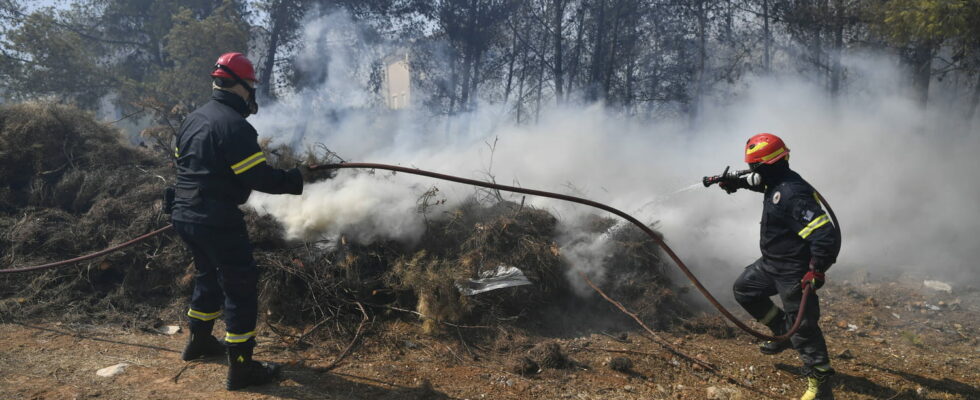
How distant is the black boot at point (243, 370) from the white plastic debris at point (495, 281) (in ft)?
5.74

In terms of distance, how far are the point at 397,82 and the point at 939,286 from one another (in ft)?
42.1

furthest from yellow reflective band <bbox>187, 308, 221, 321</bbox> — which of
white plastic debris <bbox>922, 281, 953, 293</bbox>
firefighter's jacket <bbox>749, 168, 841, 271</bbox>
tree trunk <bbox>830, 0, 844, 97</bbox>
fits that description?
tree trunk <bbox>830, 0, 844, 97</bbox>

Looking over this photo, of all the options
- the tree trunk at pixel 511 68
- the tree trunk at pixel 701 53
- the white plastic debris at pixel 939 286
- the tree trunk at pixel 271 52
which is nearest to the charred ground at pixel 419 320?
the white plastic debris at pixel 939 286

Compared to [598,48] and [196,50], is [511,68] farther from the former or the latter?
[196,50]

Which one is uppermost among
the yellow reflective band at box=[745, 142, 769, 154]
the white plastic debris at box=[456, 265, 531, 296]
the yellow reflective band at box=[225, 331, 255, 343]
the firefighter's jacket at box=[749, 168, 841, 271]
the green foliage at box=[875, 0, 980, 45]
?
the green foliage at box=[875, 0, 980, 45]

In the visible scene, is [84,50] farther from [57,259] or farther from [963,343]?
[963,343]

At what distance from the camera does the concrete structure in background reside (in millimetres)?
14656

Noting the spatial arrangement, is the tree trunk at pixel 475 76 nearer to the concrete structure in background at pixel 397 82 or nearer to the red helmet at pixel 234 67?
the concrete structure in background at pixel 397 82

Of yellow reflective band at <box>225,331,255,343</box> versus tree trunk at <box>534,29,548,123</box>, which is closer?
yellow reflective band at <box>225,331,255,343</box>

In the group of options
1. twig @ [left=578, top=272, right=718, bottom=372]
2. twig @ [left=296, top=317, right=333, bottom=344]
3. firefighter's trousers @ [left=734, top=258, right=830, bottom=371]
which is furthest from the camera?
twig @ [left=296, top=317, right=333, bottom=344]

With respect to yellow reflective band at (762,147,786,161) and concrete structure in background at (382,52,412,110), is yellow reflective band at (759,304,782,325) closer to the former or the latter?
yellow reflective band at (762,147,786,161)

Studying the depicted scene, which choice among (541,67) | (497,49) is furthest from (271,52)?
(541,67)

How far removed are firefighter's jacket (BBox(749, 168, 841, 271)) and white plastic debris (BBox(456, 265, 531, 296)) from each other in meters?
2.00

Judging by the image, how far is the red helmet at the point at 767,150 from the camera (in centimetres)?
369
